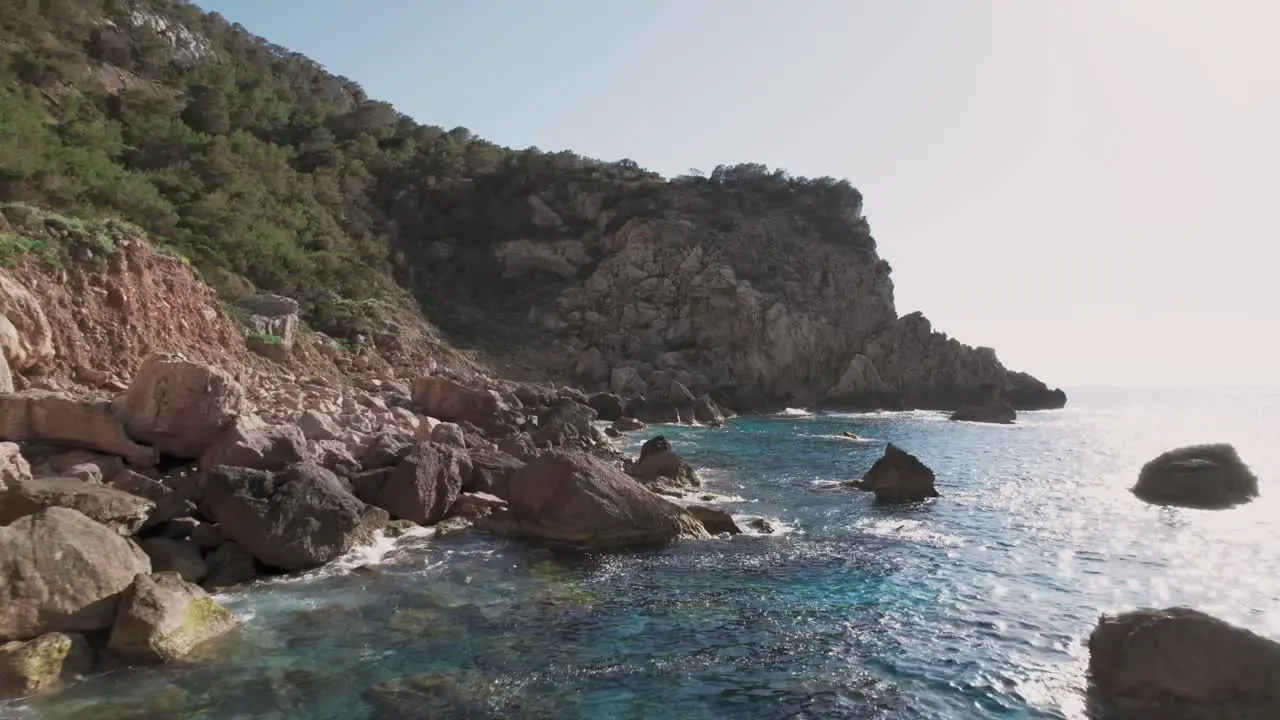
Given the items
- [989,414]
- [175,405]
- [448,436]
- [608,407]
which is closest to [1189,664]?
[448,436]

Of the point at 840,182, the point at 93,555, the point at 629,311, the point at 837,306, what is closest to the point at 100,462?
the point at 93,555

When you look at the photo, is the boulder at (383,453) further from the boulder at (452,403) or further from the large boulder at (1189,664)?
the large boulder at (1189,664)

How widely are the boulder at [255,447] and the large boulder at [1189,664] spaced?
1440cm

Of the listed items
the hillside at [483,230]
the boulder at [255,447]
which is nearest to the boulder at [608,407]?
the hillside at [483,230]

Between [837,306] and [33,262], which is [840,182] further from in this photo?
[33,262]

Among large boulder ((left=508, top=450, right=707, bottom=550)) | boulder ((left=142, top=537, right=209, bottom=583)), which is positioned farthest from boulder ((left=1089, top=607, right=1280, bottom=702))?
boulder ((left=142, top=537, right=209, bottom=583))

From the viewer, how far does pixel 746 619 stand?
35.9 feet

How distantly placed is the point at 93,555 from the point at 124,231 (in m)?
15.3

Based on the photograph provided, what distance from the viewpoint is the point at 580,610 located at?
11.1 m

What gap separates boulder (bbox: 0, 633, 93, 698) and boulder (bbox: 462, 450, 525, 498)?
31.9 feet

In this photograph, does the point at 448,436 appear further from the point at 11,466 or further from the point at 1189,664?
the point at 1189,664

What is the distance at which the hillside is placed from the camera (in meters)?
42.9

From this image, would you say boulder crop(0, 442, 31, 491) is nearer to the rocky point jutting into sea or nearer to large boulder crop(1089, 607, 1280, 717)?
the rocky point jutting into sea

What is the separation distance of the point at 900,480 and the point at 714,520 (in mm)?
8634
